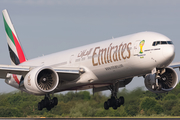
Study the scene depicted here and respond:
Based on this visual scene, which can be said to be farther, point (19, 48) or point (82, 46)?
point (19, 48)

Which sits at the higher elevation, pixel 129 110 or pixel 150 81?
pixel 150 81

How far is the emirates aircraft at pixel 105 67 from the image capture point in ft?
80.7

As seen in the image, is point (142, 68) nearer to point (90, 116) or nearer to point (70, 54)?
point (70, 54)

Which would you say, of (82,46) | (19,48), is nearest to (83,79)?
(82,46)

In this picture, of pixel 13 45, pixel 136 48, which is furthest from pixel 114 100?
pixel 13 45

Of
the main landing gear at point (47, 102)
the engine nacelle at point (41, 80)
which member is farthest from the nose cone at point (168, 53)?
the main landing gear at point (47, 102)

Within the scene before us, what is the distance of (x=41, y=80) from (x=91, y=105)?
947 cm

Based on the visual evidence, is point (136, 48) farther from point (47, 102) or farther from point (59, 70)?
point (47, 102)

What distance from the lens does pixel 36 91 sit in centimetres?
2655

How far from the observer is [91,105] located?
116 feet

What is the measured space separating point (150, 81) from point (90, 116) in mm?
8443

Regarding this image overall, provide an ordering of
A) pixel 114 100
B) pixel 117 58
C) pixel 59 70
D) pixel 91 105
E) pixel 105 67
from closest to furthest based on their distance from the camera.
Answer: pixel 117 58 → pixel 105 67 → pixel 59 70 → pixel 114 100 → pixel 91 105

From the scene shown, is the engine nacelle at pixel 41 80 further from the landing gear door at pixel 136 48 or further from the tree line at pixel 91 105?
the tree line at pixel 91 105

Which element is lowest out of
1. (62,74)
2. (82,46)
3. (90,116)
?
(90,116)
